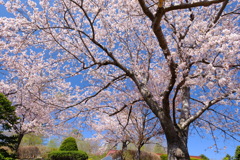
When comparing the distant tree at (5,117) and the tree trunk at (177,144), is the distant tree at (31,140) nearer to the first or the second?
the distant tree at (5,117)

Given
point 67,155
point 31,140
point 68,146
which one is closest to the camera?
point 67,155

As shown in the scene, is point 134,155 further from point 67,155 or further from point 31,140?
point 31,140

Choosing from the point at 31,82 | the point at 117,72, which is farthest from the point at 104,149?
the point at 31,82

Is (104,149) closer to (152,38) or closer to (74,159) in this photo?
(74,159)

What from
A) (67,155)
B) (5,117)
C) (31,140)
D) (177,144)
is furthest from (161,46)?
(31,140)

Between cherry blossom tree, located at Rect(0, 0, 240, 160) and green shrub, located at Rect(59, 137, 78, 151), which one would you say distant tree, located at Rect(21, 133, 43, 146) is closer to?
green shrub, located at Rect(59, 137, 78, 151)

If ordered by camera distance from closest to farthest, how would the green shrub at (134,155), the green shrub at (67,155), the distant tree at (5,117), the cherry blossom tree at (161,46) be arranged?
1. the cherry blossom tree at (161,46)
2. the distant tree at (5,117)
3. the green shrub at (67,155)
4. the green shrub at (134,155)

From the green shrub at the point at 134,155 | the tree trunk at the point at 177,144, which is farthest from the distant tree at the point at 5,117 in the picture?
the green shrub at the point at 134,155

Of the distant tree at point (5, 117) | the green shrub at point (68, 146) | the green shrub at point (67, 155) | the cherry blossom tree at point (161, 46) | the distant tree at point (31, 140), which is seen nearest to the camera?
the cherry blossom tree at point (161, 46)

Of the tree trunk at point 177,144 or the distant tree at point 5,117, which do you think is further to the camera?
the distant tree at point 5,117

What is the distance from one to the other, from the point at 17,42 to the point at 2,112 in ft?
10.0

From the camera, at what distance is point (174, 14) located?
21.5 feet

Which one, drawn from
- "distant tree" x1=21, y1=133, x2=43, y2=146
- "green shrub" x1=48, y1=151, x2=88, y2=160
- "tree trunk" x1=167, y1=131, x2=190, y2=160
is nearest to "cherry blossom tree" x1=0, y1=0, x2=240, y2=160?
"tree trunk" x1=167, y1=131, x2=190, y2=160

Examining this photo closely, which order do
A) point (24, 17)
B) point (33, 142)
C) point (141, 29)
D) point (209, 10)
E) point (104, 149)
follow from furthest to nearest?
point (33, 142), point (104, 149), point (141, 29), point (209, 10), point (24, 17)
